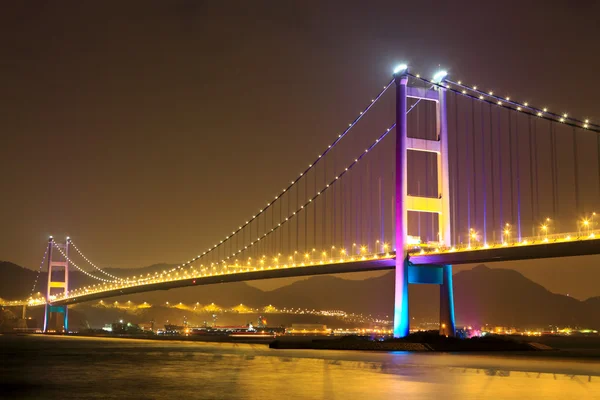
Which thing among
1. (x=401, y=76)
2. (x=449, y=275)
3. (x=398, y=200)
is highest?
(x=401, y=76)

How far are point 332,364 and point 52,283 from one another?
340 feet

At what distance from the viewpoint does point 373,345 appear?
4566cm

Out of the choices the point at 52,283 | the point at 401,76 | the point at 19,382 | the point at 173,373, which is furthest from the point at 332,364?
the point at 52,283

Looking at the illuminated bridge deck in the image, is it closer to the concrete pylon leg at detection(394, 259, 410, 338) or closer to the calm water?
the concrete pylon leg at detection(394, 259, 410, 338)

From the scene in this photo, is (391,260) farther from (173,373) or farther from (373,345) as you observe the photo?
(173,373)

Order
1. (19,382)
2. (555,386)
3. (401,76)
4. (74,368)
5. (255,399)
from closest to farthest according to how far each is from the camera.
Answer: (255,399)
(555,386)
(19,382)
(74,368)
(401,76)

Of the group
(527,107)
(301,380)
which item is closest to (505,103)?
(527,107)

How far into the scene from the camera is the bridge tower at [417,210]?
48.4 meters

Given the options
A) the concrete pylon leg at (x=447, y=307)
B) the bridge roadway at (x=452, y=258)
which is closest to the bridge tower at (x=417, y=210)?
the concrete pylon leg at (x=447, y=307)

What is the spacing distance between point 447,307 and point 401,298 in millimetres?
2936

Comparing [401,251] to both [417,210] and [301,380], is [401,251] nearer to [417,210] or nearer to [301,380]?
[417,210]

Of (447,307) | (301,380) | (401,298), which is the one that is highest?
(401,298)

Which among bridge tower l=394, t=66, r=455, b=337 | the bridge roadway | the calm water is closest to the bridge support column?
bridge tower l=394, t=66, r=455, b=337

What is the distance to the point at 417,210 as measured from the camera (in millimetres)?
49156
